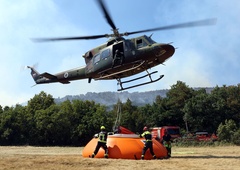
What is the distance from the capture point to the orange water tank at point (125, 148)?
1738 cm

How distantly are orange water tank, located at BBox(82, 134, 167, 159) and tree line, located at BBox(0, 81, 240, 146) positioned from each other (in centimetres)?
2433

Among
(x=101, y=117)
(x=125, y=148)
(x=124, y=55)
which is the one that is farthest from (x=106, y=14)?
(x=101, y=117)

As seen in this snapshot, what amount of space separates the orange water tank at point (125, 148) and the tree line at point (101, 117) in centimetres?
2433

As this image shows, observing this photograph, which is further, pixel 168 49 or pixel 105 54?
pixel 105 54

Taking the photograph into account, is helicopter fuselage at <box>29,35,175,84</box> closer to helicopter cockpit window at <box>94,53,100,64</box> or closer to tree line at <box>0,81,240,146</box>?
helicopter cockpit window at <box>94,53,100,64</box>

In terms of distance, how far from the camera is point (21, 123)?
47.2 m

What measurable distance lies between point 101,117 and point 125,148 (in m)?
32.6

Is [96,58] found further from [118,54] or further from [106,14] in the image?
[106,14]

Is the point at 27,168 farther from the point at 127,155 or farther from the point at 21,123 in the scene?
the point at 21,123

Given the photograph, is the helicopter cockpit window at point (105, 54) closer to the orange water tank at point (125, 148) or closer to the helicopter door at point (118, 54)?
the helicopter door at point (118, 54)

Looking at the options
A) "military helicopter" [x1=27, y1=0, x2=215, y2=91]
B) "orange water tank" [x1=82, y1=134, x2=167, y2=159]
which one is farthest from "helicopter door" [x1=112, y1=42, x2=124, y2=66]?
"orange water tank" [x1=82, y1=134, x2=167, y2=159]

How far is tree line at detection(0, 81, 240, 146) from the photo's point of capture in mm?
46875

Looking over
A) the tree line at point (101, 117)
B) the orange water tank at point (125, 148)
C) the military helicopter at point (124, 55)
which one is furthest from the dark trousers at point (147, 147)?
the tree line at point (101, 117)

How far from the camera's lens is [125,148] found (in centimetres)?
1745
